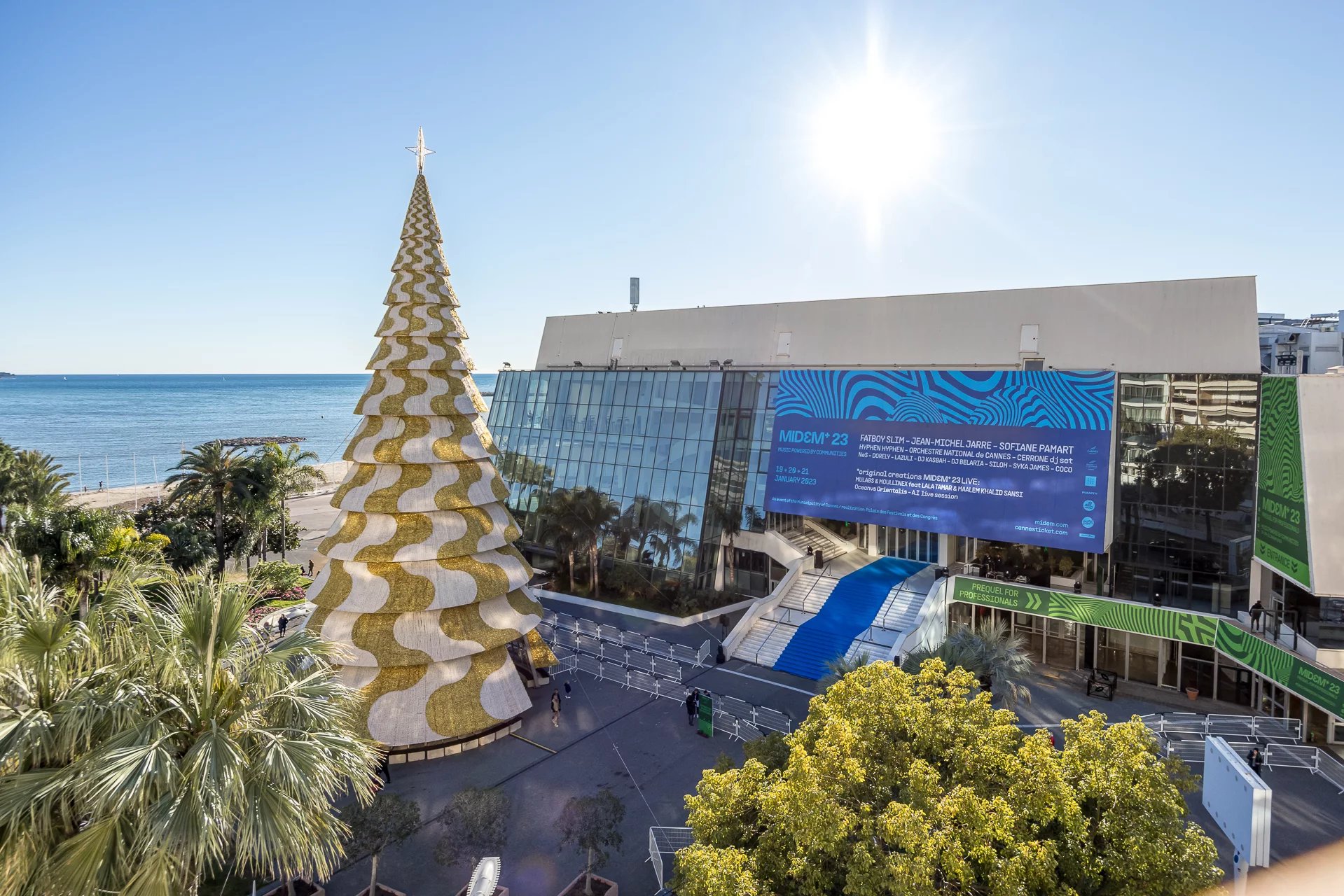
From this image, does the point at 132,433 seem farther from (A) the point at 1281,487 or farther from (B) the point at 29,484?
(A) the point at 1281,487

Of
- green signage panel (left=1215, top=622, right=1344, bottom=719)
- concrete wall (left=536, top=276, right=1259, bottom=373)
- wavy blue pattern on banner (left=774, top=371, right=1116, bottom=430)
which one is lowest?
green signage panel (left=1215, top=622, right=1344, bottom=719)

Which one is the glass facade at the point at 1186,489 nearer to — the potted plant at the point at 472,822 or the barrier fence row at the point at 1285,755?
the barrier fence row at the point at 1285,755

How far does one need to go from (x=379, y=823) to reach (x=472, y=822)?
179 centimetres

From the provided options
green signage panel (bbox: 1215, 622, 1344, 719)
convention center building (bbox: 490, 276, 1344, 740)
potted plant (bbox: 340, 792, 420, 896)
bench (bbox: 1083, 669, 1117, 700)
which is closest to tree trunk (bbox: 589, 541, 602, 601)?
convention center building (bbox: 490, 276, 1344, 740)

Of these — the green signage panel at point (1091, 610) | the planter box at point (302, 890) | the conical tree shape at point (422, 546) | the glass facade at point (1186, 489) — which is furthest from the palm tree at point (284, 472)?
the glass facade at point (1186, 489)

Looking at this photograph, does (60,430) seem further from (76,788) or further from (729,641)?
(76,788)

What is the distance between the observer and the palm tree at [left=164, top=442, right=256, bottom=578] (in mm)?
37281

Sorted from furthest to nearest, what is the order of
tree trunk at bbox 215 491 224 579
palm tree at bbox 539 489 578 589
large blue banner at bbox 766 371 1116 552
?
tree trunk at bbox 215 491 224 579 → palm tree at bbox 539 489 578 589 → large blue banner at bbox 766 371 1116 552

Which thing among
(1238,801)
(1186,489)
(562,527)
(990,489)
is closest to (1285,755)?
(1186,489)

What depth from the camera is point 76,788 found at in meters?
7.47

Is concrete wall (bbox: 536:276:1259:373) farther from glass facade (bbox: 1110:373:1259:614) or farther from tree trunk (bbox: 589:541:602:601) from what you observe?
tree trunk (bbox: 589:541:602:601)

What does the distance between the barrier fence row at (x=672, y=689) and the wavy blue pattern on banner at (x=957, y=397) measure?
14005mm

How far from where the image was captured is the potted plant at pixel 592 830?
14.2 metres

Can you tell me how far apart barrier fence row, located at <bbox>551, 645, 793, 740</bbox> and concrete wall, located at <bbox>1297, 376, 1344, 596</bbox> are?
15.8 meters
